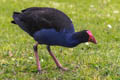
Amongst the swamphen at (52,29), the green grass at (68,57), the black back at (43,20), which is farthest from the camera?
the green grass at (68,57)

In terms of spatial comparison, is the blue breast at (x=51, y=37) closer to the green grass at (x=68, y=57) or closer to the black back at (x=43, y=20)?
the black back at (x=43, y=20)

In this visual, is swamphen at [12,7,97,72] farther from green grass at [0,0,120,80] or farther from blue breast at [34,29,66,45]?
green grass at [0,0,120,80]

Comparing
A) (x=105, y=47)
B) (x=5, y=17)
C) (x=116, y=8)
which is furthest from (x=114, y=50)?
(x=116, y=8)

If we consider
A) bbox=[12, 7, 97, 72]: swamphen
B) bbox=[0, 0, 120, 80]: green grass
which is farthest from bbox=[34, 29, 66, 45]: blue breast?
bbox=[0, 0, 120, 80]: green grass

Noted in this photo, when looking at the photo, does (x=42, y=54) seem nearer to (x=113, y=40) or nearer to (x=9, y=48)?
(x=9, y=48)

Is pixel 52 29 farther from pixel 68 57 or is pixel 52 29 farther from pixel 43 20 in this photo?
pixel 68 57

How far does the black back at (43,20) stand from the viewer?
532 centimetres

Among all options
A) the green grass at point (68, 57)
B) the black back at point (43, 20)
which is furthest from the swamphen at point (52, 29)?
the green grass at point (68, 57)

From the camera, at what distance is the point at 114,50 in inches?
295

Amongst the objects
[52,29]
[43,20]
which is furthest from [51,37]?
[43,20]

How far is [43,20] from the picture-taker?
18.0 ft

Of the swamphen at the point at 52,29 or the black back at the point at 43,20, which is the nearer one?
the swamphen at the point at 52,29

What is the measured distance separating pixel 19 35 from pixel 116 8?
7.61 meters

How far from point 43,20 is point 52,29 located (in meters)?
0.31
